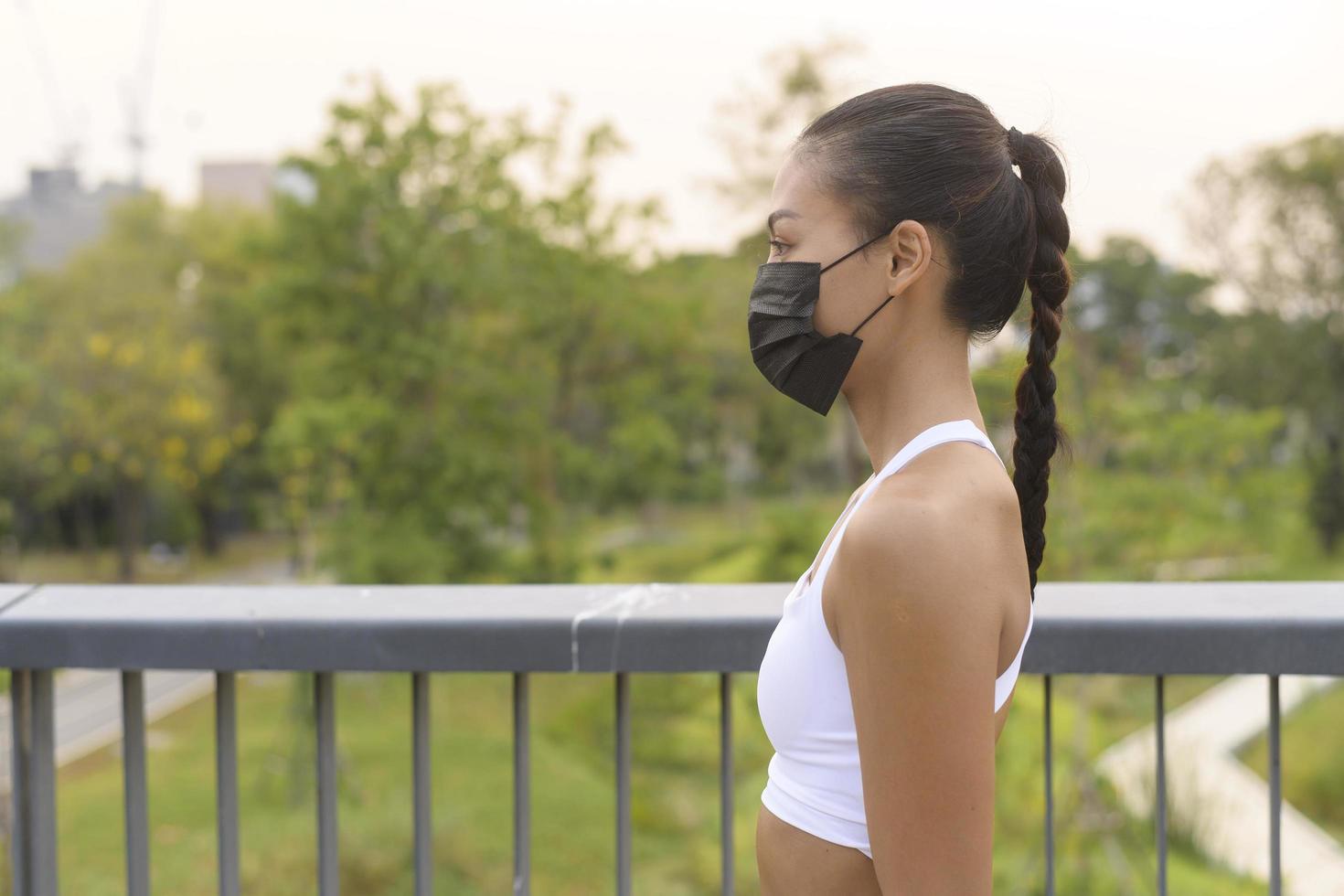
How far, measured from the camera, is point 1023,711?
12609mm

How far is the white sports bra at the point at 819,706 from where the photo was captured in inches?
46.2

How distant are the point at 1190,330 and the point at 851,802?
31.5 m

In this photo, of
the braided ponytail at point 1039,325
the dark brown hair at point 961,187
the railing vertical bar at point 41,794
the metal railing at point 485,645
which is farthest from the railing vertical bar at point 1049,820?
the railing vertical bar at point 41,794

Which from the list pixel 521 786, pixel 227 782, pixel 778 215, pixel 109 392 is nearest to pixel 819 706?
pixel 778 215

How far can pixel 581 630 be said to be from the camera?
1.73 m

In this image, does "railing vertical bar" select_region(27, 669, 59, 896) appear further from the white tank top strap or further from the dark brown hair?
the dark brown hair

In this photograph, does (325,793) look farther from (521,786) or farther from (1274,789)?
(1274,789)

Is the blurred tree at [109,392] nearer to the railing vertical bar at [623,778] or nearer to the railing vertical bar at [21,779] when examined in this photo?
the railing vertical bar at [21,779]

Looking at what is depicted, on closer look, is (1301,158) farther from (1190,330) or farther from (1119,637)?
(1119,637)

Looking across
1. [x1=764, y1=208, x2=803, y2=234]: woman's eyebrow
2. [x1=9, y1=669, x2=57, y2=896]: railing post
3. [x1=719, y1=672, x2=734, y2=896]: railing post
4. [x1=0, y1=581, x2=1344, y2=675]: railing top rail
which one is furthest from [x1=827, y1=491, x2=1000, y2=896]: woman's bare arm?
[x1=9, y1=669, x2=57, y2=896]: railing post

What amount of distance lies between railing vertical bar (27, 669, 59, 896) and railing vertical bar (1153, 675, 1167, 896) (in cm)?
166

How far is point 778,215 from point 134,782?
133 centimetres

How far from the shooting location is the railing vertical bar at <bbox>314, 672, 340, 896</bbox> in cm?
186

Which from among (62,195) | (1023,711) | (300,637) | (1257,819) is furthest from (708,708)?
(62,195)
